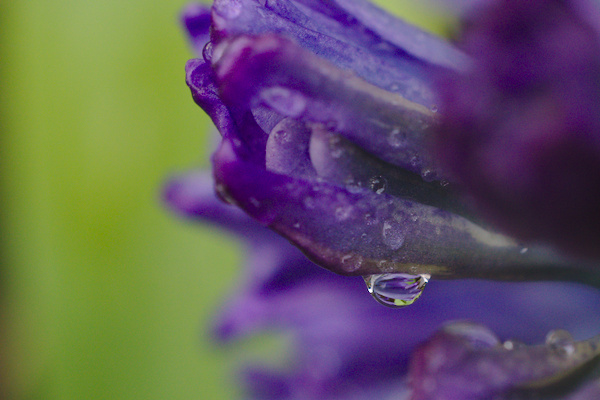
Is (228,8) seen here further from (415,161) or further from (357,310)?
(357,310)

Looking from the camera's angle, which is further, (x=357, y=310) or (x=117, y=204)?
(x=117, y=204)

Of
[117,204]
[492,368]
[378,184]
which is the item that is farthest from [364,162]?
[117,204]

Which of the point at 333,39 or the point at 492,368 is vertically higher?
the point at 333,39

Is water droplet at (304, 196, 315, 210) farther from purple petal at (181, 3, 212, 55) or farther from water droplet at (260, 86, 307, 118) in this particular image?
purple petal at (181, 3, 212, 55)

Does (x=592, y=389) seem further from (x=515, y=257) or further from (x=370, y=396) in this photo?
(x=370, y=396)

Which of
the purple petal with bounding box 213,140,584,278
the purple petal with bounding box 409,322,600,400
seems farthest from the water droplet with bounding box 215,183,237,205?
the purple petal with bounding box 409,322,600,400

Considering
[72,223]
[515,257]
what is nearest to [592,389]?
[515,257]
